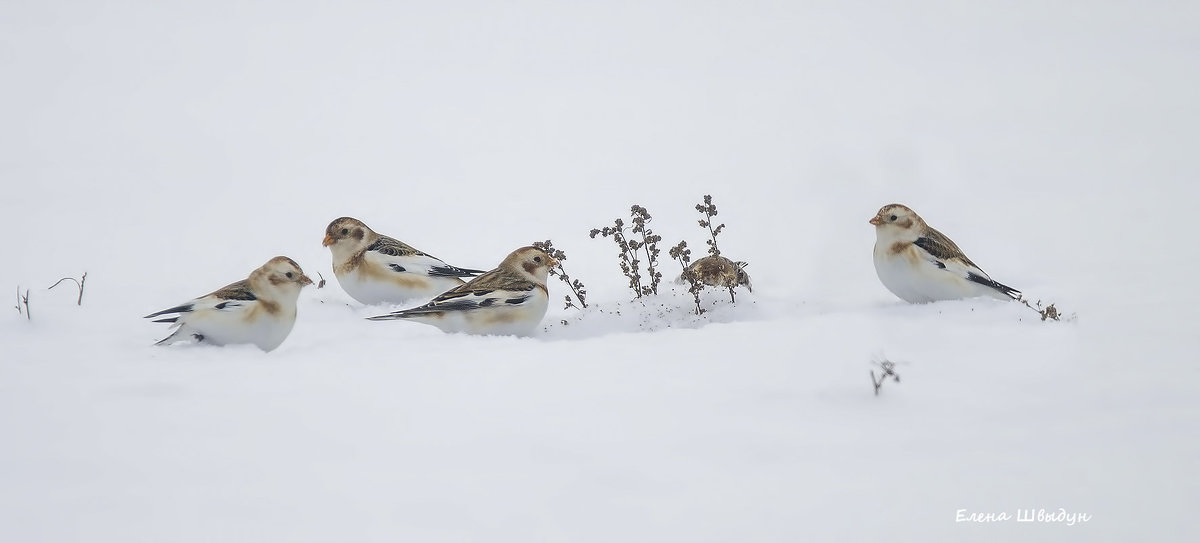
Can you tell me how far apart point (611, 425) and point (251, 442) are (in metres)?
1.88

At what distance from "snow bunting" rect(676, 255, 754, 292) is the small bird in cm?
328

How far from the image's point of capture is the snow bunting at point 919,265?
848 centimetres

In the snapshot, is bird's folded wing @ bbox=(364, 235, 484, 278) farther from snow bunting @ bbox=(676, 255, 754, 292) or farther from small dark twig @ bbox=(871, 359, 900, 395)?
small dark twig @ bbox=(871, 359, 900, 395)

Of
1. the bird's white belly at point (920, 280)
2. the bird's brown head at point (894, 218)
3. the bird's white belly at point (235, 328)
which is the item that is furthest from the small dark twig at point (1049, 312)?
the bird's white belly at point (235, 328)

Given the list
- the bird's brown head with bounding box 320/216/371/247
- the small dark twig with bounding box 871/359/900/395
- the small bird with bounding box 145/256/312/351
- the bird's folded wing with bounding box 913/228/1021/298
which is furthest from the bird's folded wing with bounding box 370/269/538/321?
the bird's folded wing with bounding box 913/228/1021/298

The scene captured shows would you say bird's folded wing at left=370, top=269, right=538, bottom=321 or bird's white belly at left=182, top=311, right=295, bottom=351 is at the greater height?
bird's folded wing at left=370, top=269, right=538, bottom=321

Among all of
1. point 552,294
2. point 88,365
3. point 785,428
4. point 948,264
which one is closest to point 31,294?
point 88,365

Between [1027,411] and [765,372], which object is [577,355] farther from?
[1027,411]

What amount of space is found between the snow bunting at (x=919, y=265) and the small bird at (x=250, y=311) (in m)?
4.53

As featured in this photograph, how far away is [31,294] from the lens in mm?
9227

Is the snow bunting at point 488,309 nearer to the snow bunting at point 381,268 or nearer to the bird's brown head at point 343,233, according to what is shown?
the snow bunting at point 381,268

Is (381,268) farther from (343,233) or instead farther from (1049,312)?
(1049,312)

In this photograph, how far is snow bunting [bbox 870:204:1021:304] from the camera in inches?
334

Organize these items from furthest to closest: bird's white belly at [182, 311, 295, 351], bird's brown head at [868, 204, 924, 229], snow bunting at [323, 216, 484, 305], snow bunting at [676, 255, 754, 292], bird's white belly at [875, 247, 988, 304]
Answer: snow bunting at [323, 216, 484, 305] → snow bunting at [676, 255, 754, 292] → bird's brown head at [868, 204, 924, 229] → bird's white belly at [875, 247, 988, 304] → bird's white belly at [182, 311, 295, 351]
